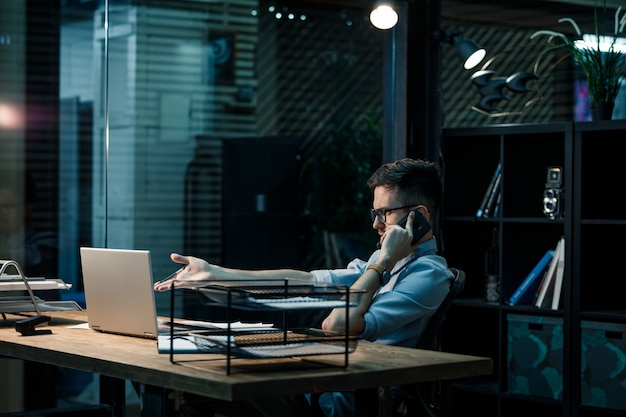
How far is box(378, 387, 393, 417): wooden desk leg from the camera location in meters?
2.39

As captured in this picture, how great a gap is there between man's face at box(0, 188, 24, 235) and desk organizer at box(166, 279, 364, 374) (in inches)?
87.8

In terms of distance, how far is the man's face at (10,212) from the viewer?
14.8ft

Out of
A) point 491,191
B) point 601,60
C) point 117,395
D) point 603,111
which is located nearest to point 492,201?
point 491,191

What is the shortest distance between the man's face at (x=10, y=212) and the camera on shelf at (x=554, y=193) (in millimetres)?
2312

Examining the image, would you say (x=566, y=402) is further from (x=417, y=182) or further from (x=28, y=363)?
(x=28, y=363)

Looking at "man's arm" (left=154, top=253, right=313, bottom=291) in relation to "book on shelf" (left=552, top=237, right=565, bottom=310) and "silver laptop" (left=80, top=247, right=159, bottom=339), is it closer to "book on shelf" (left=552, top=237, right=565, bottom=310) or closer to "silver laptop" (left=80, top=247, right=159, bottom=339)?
"silver laptop" (left=80, top=247, right=159, bottom=339)

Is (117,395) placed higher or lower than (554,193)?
lower

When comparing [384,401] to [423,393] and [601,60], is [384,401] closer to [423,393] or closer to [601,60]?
[423,393]

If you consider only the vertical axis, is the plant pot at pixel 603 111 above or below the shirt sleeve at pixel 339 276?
above

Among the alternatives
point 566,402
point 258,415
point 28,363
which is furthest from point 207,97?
point 258,415

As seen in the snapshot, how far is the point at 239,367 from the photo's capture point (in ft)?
7.20

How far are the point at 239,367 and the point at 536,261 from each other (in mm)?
2587

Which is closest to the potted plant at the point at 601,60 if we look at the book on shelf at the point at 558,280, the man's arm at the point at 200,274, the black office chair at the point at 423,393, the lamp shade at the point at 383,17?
the book on shelf at the point at 558,280

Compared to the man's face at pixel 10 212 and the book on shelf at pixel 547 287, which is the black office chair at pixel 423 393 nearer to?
the book on shelf at pixel 547 287
